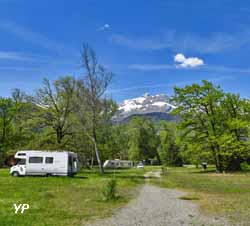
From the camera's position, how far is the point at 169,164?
87.0 m

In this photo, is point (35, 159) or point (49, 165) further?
point (49, 165)

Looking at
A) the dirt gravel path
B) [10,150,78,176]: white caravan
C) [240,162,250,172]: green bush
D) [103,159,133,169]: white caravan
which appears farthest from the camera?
[103,159,133,169]: white caravan

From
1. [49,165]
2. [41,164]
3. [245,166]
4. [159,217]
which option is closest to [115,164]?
[245,166]

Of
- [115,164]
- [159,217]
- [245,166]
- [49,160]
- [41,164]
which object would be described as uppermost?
[49,160]

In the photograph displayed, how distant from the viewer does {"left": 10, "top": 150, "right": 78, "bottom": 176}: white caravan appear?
30.6 meters

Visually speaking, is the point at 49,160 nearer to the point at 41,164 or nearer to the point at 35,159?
the point at 41,164

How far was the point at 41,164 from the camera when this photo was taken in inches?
1208

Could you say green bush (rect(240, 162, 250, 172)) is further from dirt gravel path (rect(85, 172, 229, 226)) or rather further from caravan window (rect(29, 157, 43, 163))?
Answer: dirt gravel path (rect(85, 172, 229, 226))

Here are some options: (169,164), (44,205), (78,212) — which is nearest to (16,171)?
(44,205)

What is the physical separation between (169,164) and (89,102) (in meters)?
57.7

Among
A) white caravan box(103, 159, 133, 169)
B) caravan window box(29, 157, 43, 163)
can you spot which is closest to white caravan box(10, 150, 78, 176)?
caravan window box(29, 157, 43, 163)

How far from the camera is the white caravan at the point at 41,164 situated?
30.6 meters

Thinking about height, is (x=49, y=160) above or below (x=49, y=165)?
above

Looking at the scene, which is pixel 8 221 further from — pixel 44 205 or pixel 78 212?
pixel 44 205
